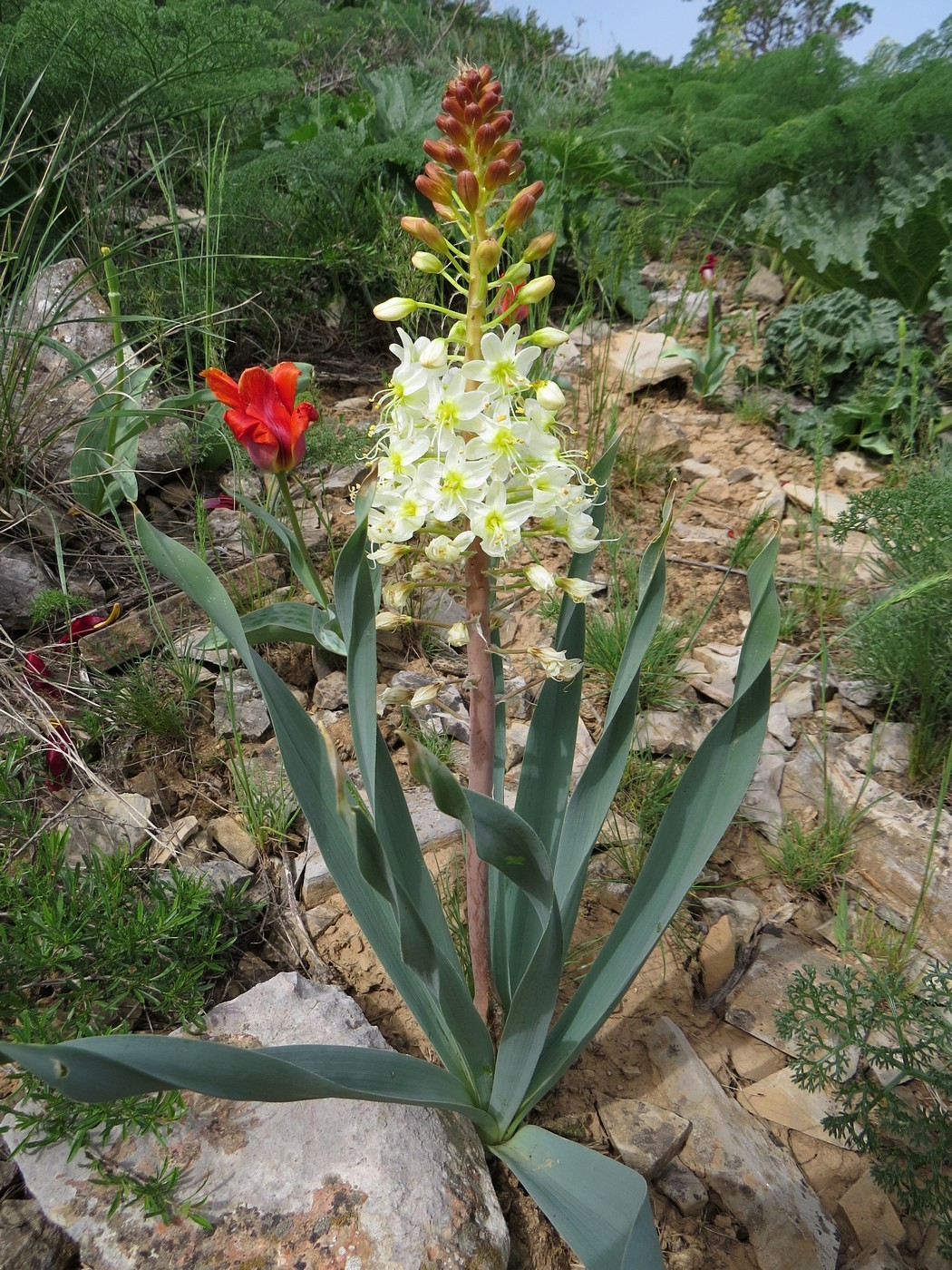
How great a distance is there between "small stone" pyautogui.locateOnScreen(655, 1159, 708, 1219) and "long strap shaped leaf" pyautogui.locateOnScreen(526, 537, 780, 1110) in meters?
0.31

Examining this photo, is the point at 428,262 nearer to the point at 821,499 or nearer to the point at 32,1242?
the point at 32,1242

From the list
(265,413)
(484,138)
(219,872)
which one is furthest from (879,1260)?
(265,413)

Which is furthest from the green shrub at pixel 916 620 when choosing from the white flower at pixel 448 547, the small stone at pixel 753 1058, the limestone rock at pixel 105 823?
the limestone rock at pixel 105 823

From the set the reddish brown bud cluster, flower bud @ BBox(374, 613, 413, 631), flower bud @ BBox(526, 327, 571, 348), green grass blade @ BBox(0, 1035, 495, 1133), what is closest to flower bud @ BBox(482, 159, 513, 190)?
the reddish brown bud cluster

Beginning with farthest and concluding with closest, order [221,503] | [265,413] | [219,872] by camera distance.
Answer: [221,503] → [265,413] → [219,872]

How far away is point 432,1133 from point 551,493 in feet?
3.25

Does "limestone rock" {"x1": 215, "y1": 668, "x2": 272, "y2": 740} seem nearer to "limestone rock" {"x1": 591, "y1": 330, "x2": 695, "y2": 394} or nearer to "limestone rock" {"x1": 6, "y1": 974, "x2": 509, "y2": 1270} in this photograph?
"limestone rock" {"x1": 6, "y1": 974, "x2": 509, "y2": 1270}

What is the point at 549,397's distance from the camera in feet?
3.54

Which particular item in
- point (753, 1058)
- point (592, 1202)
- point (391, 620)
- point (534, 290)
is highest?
point (534, 290)

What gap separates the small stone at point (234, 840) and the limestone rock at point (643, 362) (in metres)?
2.84

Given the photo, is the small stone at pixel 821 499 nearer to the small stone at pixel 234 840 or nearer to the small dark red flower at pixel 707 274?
the small dark red flower at pixel 707 274

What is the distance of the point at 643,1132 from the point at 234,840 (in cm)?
105

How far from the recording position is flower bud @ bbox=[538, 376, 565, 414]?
1.08 meters

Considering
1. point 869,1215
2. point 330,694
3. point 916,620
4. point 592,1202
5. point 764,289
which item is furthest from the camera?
point 764,289
